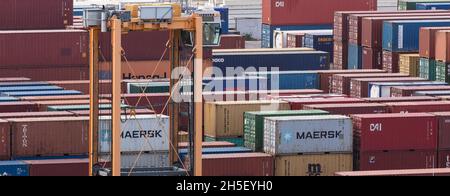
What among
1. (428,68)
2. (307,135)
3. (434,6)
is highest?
(434,6)

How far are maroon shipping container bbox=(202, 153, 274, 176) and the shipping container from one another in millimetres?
21352

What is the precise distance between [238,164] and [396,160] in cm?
457

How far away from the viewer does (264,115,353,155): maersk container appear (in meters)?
36.8

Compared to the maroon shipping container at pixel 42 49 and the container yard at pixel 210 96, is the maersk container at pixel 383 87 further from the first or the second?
the maroon shipping container at pixel 42 49

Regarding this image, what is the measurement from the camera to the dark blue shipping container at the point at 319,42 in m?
66.1

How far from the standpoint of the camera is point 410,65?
183 ft

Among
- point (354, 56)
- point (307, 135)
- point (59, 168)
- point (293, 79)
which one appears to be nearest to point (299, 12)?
point (354, 56)

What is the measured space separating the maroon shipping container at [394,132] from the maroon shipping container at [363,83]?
A: 445 inches

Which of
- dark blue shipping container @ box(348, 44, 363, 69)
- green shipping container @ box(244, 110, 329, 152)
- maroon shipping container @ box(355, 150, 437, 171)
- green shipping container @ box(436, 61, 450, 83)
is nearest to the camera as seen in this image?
maroon shipping container @ box(355, 150, 437, 171)

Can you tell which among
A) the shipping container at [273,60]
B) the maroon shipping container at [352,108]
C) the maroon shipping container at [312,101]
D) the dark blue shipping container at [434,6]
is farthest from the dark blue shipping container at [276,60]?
the dark blue shipping container at [434,6]

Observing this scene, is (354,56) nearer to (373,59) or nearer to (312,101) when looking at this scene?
(373,59)

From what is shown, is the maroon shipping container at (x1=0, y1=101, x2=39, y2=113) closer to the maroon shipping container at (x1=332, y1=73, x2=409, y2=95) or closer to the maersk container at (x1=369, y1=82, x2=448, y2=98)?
the maersk container at (x1=369, y1=82, x2=448, y2=98)

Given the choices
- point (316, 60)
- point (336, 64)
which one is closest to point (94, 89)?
point (316, 60)

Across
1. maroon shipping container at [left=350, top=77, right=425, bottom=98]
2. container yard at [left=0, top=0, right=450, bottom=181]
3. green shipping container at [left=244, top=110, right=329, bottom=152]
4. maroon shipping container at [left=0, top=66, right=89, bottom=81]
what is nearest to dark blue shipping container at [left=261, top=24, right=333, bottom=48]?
container yard at [left=0, top=0, right=450, bottom=181]
